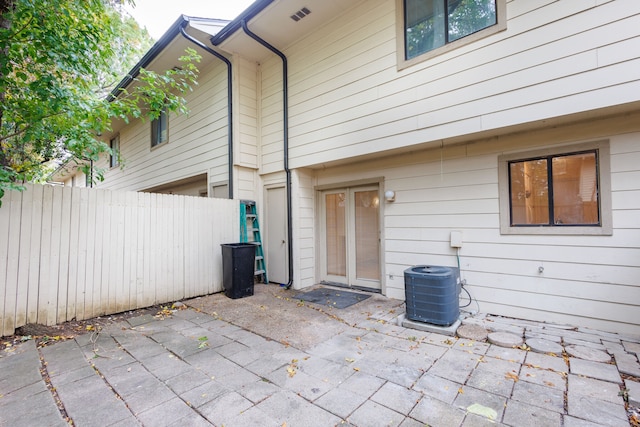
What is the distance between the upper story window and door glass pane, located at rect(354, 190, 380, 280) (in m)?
2.38

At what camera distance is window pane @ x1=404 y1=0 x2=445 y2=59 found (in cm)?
401

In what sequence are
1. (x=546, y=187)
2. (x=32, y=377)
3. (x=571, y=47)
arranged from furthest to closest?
1. (x=546, y=187)
2. (x=571, y=47)
3. (x=32, y=377)

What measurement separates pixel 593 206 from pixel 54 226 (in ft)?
21.8

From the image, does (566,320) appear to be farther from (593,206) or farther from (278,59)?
(278,59)

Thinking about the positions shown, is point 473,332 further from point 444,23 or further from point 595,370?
point 444,23

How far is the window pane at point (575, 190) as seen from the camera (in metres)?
3.39

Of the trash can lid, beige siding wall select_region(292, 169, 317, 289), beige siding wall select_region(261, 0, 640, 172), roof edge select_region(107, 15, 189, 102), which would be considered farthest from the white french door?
roof edge select_region(107, 15, 189, 102)

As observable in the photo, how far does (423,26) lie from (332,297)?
4.45m

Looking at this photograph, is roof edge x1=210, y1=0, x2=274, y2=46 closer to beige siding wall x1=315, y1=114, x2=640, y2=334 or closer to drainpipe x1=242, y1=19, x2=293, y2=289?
drainpipe x1=242, y1=19, x2=293, y2=289

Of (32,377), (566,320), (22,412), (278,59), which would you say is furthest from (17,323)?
(566,320)

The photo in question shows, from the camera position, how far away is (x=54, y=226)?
377 cm

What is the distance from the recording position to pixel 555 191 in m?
3.61

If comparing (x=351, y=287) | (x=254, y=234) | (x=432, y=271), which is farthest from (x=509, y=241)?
(x=254, y=234)

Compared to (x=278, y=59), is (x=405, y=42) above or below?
below
